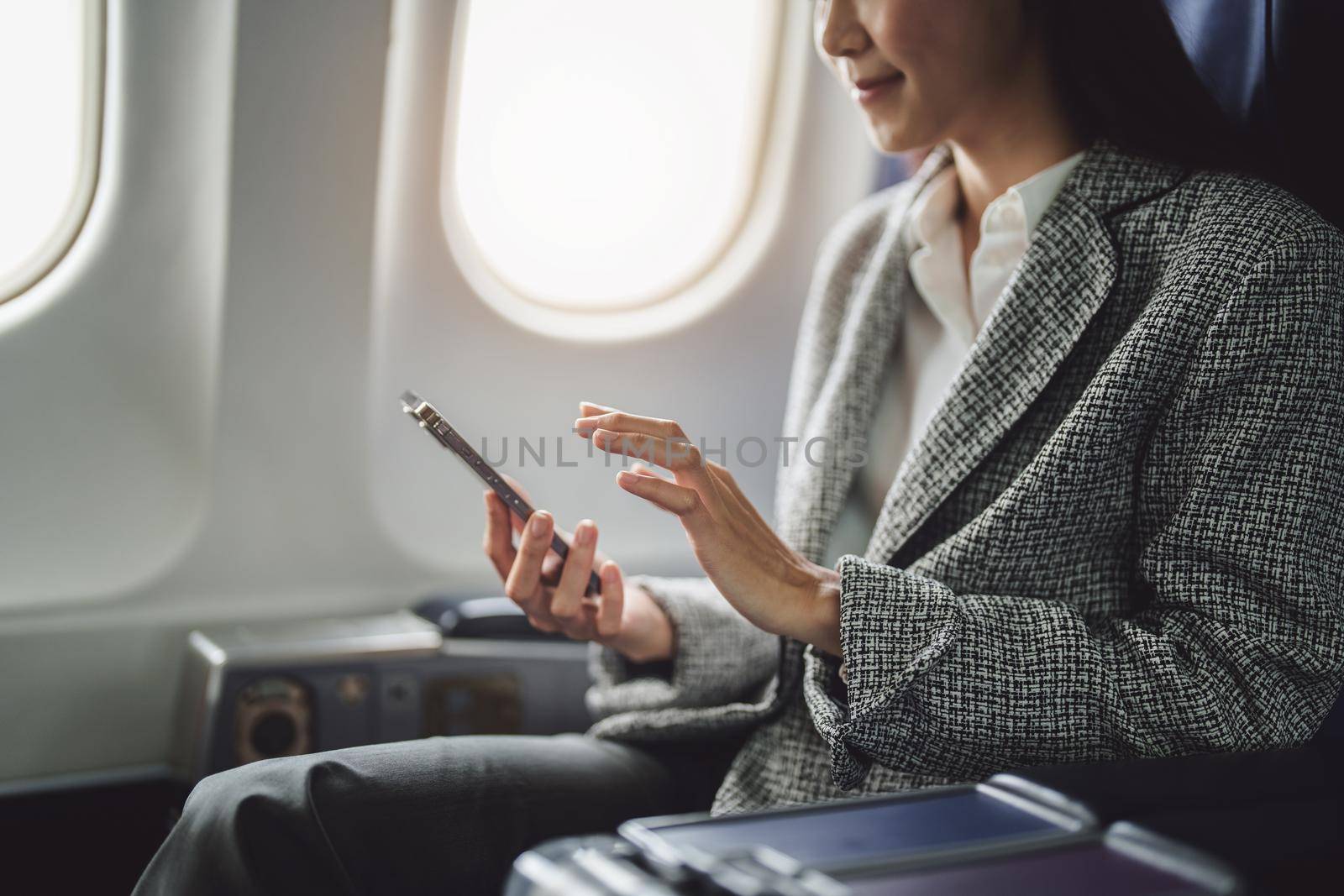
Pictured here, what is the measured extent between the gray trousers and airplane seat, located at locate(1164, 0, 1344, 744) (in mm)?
699

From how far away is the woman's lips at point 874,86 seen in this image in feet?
3.83

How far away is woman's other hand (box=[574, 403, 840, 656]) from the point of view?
0.92 metres

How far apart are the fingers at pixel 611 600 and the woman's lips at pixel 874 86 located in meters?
0.57

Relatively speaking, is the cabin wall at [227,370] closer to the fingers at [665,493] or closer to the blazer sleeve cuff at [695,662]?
the blazer sleeve cuff at [695,662]

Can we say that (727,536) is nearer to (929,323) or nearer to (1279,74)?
(929,323)

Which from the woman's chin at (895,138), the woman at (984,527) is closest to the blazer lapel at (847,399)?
the woman at (984,527)

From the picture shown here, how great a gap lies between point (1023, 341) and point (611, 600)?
49 centimetres

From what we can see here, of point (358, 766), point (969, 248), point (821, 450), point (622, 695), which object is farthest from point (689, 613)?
point (969, 248)

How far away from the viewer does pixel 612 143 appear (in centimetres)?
188

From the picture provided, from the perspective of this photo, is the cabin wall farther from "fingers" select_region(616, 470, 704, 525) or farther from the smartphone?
"fingers" select_region(616, 470, 704, 525)

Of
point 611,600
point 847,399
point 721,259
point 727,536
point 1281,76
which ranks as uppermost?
point 1281,76

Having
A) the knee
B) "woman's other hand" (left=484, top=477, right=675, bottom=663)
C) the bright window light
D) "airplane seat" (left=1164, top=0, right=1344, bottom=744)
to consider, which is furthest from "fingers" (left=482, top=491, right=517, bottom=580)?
"airplane seat" (left=1164, top=0, right=1344, bottom=744)

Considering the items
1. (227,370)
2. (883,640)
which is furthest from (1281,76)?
(227,370)

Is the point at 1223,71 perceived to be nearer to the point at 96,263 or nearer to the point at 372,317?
the point at 372,317
